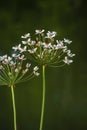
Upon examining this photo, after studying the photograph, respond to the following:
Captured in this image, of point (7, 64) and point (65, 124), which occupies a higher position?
point (65, 124)

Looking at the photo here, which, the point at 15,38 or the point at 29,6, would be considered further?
the point at 29,6

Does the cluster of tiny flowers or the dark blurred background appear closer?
the cluster of tiny flowers

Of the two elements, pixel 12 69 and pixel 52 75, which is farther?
pixel 52 75

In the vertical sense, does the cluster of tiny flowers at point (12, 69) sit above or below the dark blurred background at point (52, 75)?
below

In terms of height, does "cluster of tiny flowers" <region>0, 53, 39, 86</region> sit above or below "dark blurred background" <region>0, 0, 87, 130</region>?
below

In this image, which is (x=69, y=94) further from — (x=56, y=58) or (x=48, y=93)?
(x=56, y=58)

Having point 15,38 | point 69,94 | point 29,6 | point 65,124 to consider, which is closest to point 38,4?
point 29,6

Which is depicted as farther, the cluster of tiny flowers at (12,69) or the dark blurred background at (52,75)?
the dark blurred background at (52,75)

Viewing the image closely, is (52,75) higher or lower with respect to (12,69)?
higher
